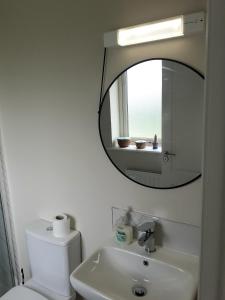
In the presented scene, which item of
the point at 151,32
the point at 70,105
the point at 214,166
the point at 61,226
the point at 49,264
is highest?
the point at 151,32

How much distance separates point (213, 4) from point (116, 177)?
1219 mm

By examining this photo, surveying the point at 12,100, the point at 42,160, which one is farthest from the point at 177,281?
the point at 12,100

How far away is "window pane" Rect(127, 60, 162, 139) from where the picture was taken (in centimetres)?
130

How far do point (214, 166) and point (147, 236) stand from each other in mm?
1080

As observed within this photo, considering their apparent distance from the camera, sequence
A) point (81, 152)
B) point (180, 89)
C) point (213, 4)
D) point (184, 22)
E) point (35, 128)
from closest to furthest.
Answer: point (213, 4)
point (184, 22)
point (180, 89)
point (81, 152)
point (35, 128)

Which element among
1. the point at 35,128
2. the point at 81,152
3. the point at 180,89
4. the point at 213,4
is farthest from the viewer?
the point at 35,128

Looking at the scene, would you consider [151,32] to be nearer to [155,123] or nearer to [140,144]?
[155,123]

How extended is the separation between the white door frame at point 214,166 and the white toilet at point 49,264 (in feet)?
4.39

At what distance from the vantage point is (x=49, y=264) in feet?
5.68

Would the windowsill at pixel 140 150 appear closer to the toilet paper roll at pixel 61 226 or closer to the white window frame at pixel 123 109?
the white window frame at pixel 123 109

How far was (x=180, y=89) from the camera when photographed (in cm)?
125

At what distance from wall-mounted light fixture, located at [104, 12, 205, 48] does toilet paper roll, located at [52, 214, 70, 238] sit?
3.53 feet

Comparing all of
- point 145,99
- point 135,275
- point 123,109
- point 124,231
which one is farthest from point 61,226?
Answer: point 145,99

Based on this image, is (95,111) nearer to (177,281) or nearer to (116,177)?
(116,177)
